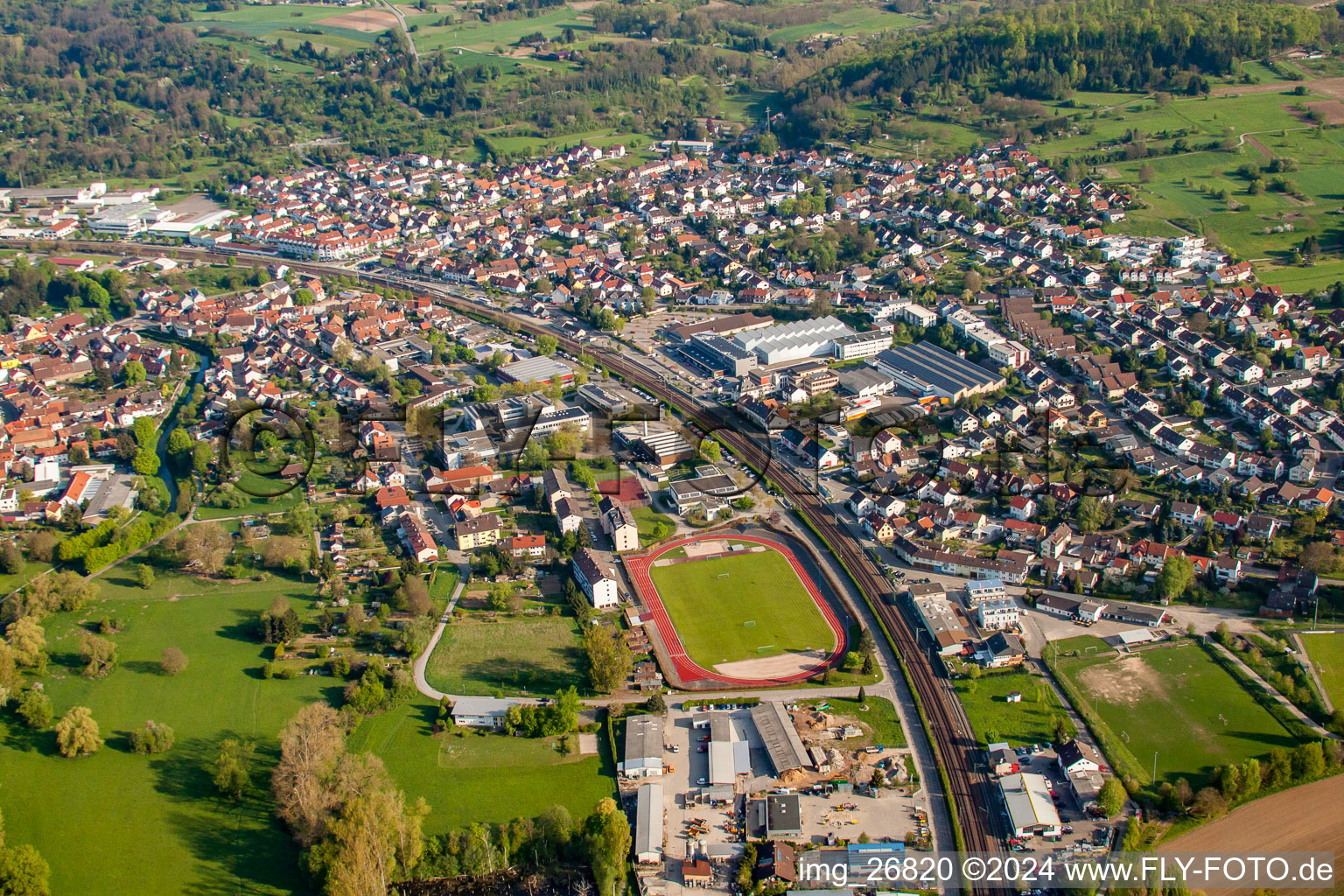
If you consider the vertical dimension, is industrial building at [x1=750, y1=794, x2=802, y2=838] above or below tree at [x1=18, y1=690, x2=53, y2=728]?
below

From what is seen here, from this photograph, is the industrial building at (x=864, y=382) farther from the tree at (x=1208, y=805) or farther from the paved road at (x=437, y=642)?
the tree at (x=1208, y=805)

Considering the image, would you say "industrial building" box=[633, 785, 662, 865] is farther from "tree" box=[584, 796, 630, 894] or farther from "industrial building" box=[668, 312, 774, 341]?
"industrial building" box=[668, 312, 774, 341]


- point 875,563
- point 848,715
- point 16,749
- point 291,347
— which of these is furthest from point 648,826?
point 291,347

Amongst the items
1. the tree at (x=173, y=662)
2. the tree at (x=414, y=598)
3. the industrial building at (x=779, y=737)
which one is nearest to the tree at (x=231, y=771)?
the tree at (x=173, y=662)

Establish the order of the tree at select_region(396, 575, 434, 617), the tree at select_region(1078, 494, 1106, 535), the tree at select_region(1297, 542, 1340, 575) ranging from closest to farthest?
the tree at select_region(396, 575, 434, 617) < the tree at select_region(1297, 542, 1340, 575) < the tree at select_region(1078, 494, 1106, 535)

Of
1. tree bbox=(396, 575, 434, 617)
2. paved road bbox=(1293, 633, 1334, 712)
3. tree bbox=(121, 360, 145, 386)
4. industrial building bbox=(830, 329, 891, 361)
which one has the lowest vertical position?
paved road bbox=(1293, 633, 1334, 712)

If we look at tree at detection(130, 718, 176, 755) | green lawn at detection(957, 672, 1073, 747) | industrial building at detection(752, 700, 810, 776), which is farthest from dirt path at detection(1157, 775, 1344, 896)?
tree at detection(130, 718, 176, 755)

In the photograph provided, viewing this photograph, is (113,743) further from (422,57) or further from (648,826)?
(422,57)
